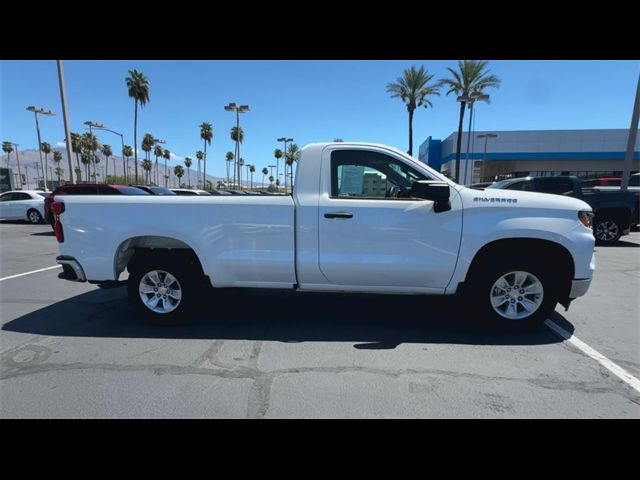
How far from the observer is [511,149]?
3975 cm

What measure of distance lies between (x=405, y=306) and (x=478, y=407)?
7.28ft

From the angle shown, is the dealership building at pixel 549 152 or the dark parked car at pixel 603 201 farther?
the dealership building at pixel 549 152

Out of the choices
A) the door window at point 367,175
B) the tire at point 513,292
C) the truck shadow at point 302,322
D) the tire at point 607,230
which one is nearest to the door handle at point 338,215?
the door window at point 367,175

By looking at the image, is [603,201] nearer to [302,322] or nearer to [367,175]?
[367,175]

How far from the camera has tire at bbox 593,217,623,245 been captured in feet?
32.3

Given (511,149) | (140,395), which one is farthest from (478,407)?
(511,149)

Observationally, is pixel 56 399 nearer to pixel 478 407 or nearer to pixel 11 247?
pixel 478 407

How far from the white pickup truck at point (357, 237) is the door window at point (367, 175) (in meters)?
0.01

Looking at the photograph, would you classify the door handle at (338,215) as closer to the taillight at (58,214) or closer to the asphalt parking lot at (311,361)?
the asphalt parking lot at (311,361)

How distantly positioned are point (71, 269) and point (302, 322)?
281cm

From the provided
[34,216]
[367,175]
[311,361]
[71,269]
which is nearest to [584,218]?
[367,175]

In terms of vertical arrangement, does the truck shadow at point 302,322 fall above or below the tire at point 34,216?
below

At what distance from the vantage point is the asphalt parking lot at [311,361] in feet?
8.91
